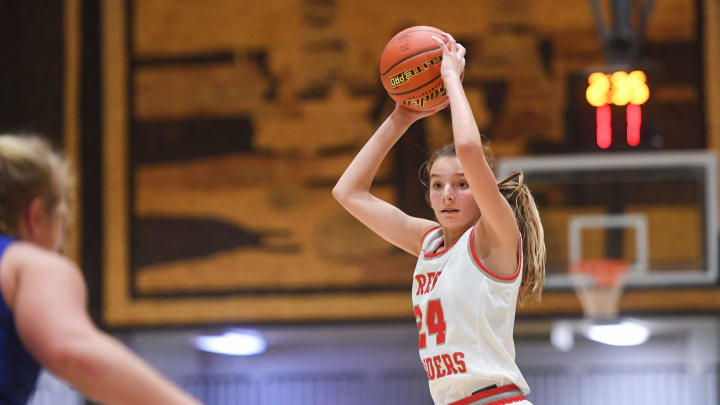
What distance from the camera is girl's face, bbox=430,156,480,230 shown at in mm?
3129

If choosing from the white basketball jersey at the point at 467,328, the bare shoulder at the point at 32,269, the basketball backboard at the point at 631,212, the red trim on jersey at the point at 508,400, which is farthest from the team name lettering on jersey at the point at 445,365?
the basketball backboard at the point at 631,212

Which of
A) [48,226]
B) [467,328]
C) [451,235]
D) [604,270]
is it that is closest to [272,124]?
[604,270]

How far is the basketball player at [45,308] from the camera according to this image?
1638 millimetres

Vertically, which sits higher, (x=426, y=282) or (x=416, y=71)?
(x=416, y=71)

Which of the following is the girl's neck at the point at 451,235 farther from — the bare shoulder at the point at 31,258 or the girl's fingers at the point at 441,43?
the bare shoulder at the point at 31,258

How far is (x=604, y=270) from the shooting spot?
27.1ft

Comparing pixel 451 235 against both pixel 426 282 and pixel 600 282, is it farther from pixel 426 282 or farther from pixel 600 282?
pixel 600 282

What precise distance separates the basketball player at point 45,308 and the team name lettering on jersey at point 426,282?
54.0 inches

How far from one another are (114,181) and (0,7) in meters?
2.17

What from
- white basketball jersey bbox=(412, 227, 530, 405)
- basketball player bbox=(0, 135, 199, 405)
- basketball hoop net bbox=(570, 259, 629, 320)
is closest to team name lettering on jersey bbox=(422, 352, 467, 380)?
white basketball jersey bbox=(412, 227, 530, 405)

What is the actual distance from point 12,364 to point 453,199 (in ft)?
5.44

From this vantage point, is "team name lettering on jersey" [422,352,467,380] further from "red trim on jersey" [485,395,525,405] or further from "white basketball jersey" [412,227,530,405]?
"red trim on jersey" [485,395,525,405]

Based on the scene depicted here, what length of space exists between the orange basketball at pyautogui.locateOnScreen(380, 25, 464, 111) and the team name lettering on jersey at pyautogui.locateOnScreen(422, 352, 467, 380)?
36.2 inches

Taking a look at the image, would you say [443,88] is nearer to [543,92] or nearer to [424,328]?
[424,328]
